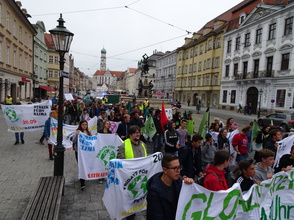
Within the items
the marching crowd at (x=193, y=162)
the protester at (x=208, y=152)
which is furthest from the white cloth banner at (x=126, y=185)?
the protester at (x=208, y=152)

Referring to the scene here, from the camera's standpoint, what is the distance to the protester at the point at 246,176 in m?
3.34

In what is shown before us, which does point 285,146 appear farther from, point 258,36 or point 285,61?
point 258,36

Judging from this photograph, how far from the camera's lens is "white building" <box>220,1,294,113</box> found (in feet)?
89.0

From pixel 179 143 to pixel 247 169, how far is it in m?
3.42

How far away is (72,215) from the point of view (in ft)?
14.0

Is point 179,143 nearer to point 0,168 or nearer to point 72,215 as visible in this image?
point 72,215

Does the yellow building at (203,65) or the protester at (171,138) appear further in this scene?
the yellow building at (203,65)

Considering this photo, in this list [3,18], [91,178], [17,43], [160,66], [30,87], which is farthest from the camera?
[160,66]

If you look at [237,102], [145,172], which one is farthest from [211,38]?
[145,172]

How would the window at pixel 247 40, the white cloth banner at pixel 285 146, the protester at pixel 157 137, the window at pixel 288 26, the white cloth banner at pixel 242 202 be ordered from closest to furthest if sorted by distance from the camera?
the white cloth banner at pixel 242 202 < the white cloth banner at pixel 285 146 < the protester at pixel 157 137 < the window at pixel 288 26 < the window at pixel 247 40

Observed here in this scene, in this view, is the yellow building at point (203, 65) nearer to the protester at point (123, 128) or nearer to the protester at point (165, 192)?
the protester at point (123, 128)

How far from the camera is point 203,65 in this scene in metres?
→ 46.8

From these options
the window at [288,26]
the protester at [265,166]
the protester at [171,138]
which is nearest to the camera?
the protester at [265,166]

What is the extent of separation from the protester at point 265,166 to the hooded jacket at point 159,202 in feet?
6.14
